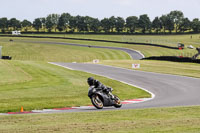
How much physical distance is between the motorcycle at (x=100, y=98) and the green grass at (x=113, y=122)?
1.83m

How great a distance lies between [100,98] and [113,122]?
14.6ft

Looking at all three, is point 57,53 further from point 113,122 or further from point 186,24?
point 186,24

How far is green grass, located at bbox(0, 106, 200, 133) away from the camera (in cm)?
1012

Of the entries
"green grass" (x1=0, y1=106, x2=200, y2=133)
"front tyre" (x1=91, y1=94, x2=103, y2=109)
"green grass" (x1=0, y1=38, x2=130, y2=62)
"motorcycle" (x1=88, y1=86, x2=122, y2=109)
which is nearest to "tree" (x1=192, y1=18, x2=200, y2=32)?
"green grass" (x1=0, y1=38, x2=130, y2=62)

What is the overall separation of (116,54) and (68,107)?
71.5 metres

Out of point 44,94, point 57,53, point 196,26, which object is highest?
point 196,26

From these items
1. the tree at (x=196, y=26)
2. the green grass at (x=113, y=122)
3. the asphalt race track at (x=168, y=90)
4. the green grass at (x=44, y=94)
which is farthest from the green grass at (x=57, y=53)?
the tree at (x=196, y=26)

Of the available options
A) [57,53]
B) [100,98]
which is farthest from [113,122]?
[57,53]

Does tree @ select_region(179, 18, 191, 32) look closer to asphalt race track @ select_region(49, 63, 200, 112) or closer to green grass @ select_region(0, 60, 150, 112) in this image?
asphalt race track @ select_region(49, 63, 200, 112)

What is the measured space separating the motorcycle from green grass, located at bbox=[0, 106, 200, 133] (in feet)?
6.01

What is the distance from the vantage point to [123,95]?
887 inches

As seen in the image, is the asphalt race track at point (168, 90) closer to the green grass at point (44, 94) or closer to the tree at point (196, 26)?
the green grass at point (44, 94)

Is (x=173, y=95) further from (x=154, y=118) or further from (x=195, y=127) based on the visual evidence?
(x=195, y=127)

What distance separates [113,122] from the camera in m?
11.4
